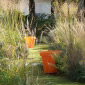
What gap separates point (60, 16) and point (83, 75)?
3.47 m

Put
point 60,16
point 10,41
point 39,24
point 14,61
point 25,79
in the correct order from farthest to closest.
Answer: point 39,24
point 60,16
point 10,41
point 14,61
point 25,79

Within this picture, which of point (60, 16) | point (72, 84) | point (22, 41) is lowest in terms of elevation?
point (72, 84)

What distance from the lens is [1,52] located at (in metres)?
6.48

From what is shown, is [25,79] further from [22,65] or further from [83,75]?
[83,75]

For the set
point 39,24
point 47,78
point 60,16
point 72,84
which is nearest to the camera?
point 72,84

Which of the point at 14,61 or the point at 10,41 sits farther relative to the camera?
the point at 10,41

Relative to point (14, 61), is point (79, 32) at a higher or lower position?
higher

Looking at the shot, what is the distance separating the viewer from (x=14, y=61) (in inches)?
204

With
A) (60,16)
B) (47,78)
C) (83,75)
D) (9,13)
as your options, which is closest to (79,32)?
(83,75)

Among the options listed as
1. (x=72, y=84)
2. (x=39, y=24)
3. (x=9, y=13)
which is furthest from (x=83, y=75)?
(x=39, y=24)

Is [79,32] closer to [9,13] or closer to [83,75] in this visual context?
[83,75]

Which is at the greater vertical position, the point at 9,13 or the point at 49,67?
the point at 9,13

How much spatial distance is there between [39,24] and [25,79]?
1226 centimetres

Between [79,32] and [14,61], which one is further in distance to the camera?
[79,32]
